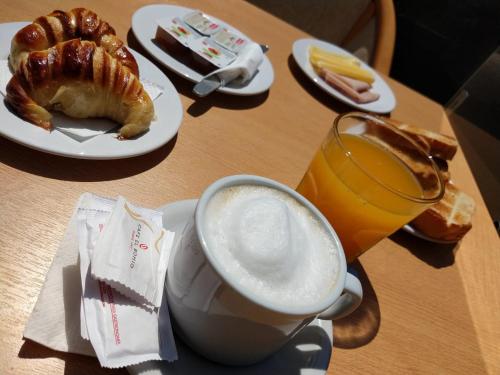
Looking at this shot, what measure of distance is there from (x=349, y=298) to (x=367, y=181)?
21 centimetres

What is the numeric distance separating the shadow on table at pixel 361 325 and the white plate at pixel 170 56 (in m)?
0.51

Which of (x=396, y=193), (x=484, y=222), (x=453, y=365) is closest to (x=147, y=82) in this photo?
(x=396, y=193)

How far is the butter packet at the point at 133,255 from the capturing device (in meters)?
0.41

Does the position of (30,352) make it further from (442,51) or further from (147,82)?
(442,51)

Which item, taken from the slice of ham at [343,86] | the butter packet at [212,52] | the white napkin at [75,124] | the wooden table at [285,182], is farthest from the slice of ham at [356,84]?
the white napkin at [75,124]

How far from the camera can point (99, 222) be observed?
448 mm

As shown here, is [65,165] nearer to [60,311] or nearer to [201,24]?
[60,311]

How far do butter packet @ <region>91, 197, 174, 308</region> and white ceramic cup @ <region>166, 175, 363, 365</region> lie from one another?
0.03 metres

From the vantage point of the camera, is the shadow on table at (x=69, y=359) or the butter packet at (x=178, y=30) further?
the butter packet at (x=178, y=30)

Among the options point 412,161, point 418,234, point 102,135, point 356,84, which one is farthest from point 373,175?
point 356,84

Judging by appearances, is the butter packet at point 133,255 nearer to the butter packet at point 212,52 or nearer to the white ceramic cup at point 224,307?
the white ceramic cup at point 224,307

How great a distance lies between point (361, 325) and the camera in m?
0.59

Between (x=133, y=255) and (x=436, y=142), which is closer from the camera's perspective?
(x=133, y=255)

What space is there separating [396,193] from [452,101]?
9.49 ft
